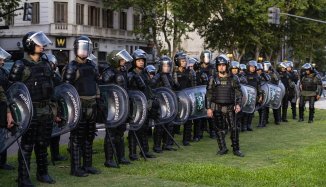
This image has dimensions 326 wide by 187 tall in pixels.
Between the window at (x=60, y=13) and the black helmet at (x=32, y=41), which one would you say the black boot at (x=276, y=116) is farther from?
the window at (x=60, y=13)

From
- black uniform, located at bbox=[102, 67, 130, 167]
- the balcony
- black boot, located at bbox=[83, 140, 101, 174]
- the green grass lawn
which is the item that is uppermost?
the balcony

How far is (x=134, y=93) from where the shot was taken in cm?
1042

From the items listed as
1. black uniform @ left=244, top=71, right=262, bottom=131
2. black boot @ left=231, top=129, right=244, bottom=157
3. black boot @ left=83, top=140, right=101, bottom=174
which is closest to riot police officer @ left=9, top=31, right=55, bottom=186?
black boot @ left=83, top=140, right=101, bottom=174

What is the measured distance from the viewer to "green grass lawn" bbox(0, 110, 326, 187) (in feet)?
28.1

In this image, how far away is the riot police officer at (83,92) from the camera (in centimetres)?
883

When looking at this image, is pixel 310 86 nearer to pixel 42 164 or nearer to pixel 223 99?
pixel 223 99

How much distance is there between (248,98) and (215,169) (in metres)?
6.53

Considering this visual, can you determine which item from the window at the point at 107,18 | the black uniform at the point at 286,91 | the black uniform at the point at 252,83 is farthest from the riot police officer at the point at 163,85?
the window at the point at 107,18

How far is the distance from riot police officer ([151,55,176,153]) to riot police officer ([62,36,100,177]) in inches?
119

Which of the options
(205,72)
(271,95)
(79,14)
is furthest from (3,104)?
(79,14)

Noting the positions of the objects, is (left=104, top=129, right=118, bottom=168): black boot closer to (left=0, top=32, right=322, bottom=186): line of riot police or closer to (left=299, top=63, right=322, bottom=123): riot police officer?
(left=0, top=32, right=322, bottom=186): line of riot police

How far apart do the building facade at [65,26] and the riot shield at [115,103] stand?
30331 mm

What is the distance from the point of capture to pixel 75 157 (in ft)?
29.4

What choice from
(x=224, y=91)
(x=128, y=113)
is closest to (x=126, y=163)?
(x=128, y=113)
